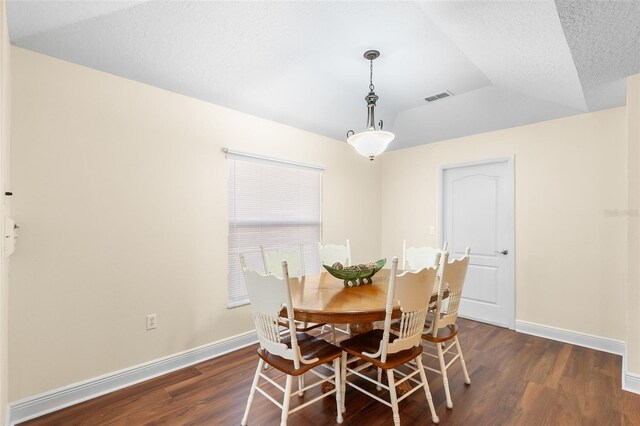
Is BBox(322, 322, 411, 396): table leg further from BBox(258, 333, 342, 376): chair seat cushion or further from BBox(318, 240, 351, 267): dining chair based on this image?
BBox(318, 240, 351, 267): dining chair

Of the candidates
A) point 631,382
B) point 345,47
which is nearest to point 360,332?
point 631,382

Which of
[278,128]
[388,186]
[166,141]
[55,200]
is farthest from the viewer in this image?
[388,186]

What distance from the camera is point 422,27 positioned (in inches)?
87.2

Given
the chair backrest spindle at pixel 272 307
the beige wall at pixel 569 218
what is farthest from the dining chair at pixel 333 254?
the beige wall at pixel 569 218

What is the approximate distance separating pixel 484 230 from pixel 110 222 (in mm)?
3949

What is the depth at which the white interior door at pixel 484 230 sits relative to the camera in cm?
367

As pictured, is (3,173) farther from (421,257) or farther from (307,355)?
(421,257)

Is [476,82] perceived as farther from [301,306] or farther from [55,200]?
[55,200]

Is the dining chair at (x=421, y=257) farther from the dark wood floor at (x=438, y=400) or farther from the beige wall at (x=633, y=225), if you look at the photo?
the beige wall at (x=633, y=225)

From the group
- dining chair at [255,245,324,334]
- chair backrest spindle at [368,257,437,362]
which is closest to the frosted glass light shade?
chair backrest spindle at [368,257,437,362]

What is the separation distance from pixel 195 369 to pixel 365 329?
1503 mm

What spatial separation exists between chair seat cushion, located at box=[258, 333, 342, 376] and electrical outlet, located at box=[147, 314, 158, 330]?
3.71 feet

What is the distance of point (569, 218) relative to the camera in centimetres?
325

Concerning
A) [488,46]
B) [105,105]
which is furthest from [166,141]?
[488,46]
